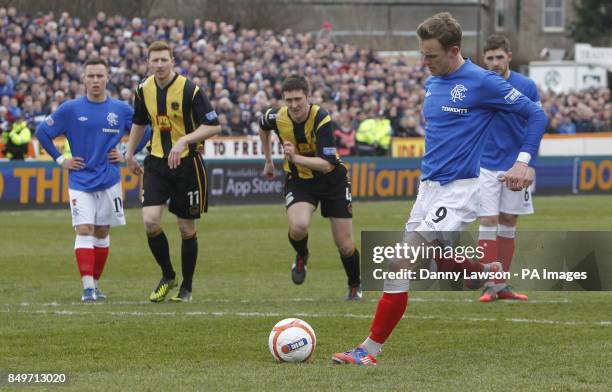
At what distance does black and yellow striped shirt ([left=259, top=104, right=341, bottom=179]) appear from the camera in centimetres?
1115

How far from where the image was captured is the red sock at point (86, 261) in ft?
37.6

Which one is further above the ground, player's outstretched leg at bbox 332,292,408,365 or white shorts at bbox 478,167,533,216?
white shorts at bbox 478,167,533,216

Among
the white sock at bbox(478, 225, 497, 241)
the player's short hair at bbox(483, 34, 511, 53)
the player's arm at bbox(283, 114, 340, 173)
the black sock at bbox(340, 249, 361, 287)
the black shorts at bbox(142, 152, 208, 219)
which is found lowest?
the black sock at bbox(340, 249, 361, 287)

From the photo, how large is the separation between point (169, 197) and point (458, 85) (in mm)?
4077

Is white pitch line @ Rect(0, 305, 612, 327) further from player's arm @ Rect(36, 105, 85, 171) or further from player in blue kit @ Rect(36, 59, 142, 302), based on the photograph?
player's arm @ Rect(36, 105, 85, 171)

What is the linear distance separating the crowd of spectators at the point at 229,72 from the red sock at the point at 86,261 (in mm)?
15246

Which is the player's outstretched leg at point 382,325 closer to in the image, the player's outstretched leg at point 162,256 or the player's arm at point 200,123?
the player's arm at point 200,123

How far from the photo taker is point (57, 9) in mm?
39719

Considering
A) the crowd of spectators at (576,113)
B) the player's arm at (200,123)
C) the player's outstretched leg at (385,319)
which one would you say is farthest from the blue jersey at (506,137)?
the crowd of spectators at (576,113)

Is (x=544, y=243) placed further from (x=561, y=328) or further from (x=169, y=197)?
(x=169, y=197)

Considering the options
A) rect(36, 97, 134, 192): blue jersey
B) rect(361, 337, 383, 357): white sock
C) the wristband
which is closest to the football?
rect(361, 337, 383, 357): white sock

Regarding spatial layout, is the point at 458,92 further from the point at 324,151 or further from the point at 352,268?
the point at 352,268

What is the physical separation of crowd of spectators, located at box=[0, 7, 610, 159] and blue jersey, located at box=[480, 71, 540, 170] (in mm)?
16832

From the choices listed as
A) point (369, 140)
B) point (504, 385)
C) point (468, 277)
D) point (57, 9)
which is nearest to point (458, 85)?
point (468, 277)
